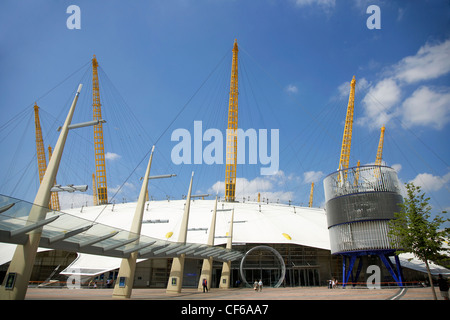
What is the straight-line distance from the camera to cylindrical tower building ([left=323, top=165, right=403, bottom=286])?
3400cm

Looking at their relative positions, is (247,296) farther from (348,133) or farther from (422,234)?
(348,133)

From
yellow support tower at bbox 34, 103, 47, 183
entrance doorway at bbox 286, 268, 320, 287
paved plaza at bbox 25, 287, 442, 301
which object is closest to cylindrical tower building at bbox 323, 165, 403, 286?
paved plaza at bbox 25, 287, 442, 301

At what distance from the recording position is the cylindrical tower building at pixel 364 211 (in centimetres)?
3400

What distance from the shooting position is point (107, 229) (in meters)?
16.2

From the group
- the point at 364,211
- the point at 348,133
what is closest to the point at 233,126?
the point at 348,133

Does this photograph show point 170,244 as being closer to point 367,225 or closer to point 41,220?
point 41,220

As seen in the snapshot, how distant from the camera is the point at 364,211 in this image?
34.9m

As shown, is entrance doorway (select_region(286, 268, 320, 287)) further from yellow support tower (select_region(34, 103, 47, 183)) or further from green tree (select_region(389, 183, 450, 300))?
yellow support tower (select_region(34, 103, 47, 183))

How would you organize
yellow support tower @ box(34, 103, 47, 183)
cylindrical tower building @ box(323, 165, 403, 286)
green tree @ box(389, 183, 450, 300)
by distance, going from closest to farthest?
green tree @ box(389, 183, 450, 300) < cylindrical tower building @ box(323, 165, 403, 286) < yellow support tower @ box(34, 103, 47, 183)

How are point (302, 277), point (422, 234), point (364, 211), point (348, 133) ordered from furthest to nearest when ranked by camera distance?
1. point (348, 133)
2. point (302, 277)
3. point (364, 211)
4. point (422, 234)

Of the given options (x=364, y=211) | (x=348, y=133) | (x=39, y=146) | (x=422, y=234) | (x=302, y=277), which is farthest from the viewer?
(x=39, y=146)

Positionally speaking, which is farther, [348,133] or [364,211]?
[348,133]

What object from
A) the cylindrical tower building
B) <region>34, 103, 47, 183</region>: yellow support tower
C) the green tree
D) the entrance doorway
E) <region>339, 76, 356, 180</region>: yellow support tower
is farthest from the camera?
<region>34, 103, 47, 183</region>: yellow support tower
